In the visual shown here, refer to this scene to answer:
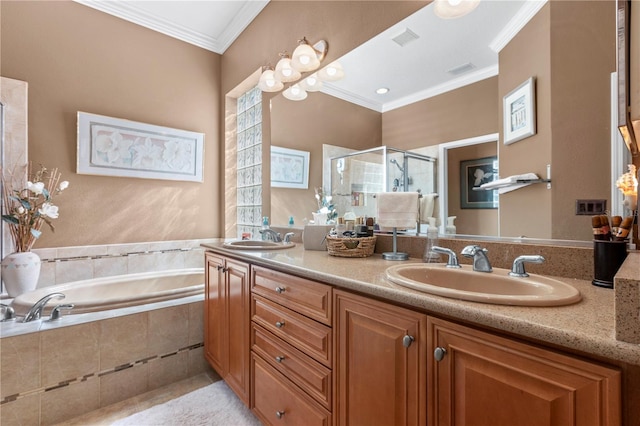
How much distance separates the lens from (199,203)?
3.08 meters

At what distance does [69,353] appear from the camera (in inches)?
63.2

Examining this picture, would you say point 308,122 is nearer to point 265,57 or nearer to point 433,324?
point 265,57

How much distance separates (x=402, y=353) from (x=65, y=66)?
3197 mm

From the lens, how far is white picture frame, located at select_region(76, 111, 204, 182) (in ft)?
8.03

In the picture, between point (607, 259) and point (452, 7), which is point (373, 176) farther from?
point (607, 259)

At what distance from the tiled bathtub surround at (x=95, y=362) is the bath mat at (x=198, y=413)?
0.23m

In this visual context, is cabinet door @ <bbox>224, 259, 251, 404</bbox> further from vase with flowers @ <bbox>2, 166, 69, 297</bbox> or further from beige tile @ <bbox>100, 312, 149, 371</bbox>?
vase with flowers @ <bbox>2, 166, 69, 297</bbox>

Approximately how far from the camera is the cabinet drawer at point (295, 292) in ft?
3.47

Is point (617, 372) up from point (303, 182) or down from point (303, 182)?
down

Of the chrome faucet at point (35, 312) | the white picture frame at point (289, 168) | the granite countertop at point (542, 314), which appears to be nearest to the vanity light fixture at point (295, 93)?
the white picture frame at point (289, 168)

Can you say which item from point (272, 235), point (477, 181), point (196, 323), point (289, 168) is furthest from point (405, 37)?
point (196, 323)

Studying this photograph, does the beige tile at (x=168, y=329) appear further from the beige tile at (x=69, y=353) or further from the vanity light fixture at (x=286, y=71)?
the vanity light fixture at (x=286, y=71)

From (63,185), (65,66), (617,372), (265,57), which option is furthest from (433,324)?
(65,66)

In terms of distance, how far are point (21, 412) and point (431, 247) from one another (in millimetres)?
2171
